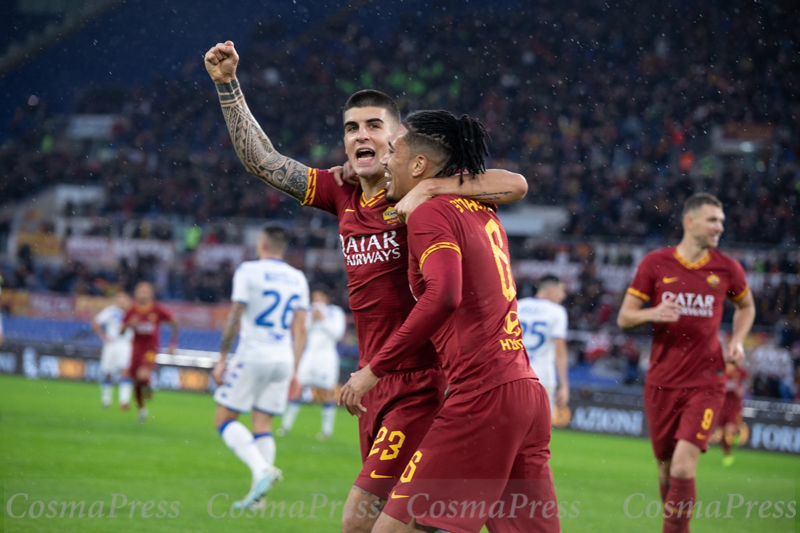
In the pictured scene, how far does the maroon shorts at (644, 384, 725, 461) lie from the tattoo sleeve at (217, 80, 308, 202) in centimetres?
347

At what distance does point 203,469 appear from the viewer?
8977 mm

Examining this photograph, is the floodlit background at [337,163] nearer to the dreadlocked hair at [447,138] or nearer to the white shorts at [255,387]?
the white shorts at [255,387]

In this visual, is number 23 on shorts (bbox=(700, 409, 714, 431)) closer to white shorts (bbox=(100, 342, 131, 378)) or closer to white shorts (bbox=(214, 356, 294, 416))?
white shorts (bbox=(214, 356, 294, 416))

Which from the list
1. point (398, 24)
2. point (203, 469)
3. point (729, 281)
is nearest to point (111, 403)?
point (203, 469)

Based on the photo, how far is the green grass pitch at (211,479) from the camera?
648 cm

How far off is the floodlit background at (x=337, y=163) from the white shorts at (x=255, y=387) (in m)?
0.88

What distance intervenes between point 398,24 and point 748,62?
13372mm

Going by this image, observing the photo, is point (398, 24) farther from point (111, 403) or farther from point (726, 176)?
point (111, 403)

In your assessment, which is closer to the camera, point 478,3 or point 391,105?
point 391,105

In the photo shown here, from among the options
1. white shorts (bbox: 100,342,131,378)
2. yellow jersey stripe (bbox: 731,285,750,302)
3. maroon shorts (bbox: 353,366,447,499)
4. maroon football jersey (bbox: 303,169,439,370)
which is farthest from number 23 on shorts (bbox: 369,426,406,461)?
white shorts (bbox: 100,342,131,378)

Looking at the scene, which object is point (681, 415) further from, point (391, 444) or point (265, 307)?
point (265, 307)

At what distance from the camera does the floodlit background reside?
10.6 meters

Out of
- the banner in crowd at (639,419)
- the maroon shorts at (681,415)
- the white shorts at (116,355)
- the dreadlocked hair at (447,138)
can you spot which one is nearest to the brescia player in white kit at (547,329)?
the maroon shorts at (681,415)

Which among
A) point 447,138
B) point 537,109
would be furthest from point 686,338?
point 537,109
